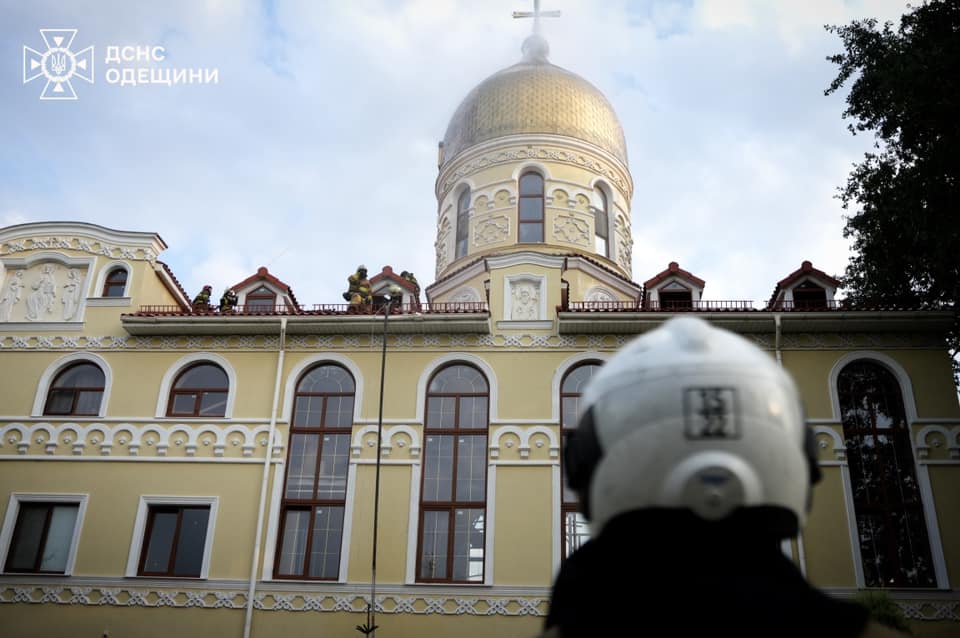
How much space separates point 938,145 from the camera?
16.1 m

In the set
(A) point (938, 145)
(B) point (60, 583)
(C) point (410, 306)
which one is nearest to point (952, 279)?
(A) point (938, 145)

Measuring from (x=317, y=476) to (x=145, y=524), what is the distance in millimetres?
3596

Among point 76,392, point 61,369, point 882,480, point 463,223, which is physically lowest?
point 882,480

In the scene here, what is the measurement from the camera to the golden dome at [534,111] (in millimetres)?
25453

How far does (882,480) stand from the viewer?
1683cm

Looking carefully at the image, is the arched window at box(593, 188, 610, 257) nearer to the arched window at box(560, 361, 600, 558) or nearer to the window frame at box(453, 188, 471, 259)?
the window frame at box(453, 188, 471, 259)

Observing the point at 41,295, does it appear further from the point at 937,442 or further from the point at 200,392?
the point at 937,442

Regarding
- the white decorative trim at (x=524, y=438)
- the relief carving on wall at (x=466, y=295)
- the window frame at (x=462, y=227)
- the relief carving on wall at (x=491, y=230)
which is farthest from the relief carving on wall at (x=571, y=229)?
the white decorative trim at (x=524, y=438)

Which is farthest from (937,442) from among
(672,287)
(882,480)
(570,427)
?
(570,427)

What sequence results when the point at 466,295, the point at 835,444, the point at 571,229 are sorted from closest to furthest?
1. the point at 835,444
2. the point at 466,295
3. the point at 571,229

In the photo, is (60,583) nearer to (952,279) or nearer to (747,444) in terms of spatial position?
(747,444)

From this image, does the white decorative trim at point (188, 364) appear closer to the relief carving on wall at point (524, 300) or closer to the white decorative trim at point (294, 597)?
the white decorative trim at point (294, 597)

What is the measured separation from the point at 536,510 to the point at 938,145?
10355mm

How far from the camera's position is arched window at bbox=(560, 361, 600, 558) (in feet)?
54.9
